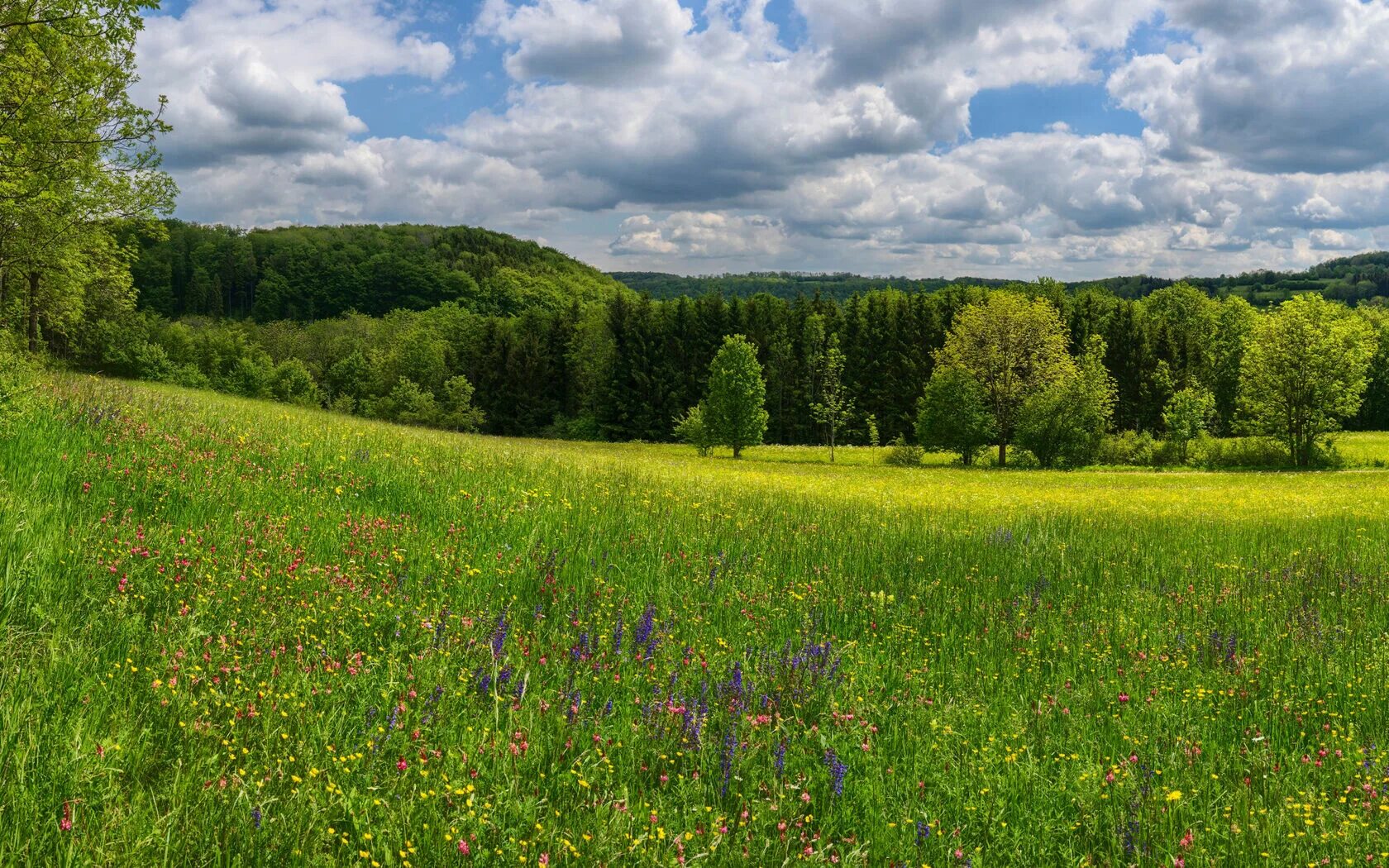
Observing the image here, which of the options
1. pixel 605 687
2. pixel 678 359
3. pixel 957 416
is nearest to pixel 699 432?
pixel 957 416

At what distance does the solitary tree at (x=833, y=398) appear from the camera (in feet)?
183

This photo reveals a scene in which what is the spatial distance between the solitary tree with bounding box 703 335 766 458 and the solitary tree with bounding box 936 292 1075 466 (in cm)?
1461

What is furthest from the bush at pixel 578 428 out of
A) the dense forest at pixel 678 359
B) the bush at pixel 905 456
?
the bush at pixel 905 456

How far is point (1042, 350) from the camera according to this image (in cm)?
5159

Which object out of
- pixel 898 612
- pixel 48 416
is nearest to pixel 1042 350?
pixel 898 612

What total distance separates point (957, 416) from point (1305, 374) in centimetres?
2192

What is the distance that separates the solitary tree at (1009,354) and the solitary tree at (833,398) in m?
9.32

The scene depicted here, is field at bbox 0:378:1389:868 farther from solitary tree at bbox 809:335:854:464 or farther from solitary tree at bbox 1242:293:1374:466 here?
solitary tree at bbox 1242:293:1374:466

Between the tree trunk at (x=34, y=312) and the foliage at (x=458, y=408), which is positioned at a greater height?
the tree trunk at (x=34, y=312)

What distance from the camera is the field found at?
3.22 meters

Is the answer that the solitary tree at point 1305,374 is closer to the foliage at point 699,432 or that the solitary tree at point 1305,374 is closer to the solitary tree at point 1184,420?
the solitary tree at point 1184,420

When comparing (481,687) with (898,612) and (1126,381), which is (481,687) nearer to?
(898,612)

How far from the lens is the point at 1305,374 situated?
154 feet

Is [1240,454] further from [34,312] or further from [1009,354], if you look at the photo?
[34,312]
